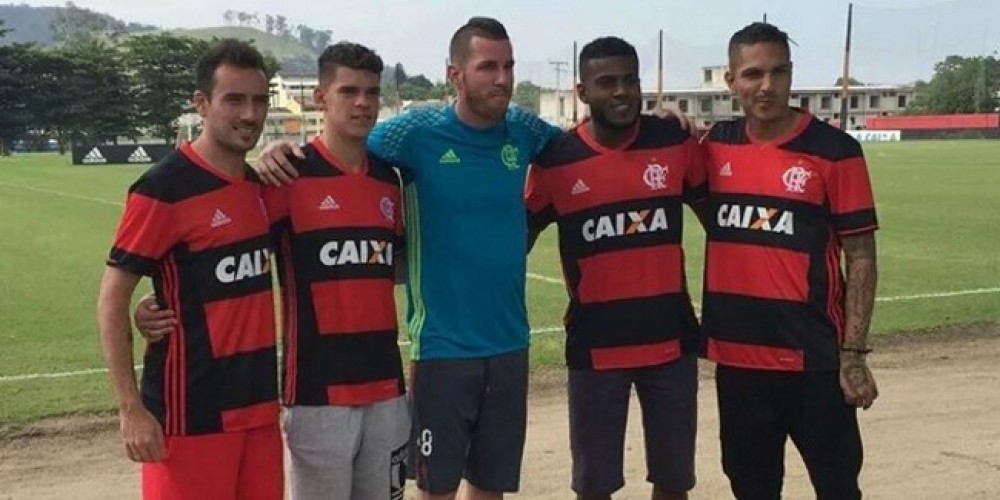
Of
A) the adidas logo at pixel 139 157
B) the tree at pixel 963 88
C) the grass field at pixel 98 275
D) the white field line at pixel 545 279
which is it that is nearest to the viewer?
the grass field at pixel 98 275

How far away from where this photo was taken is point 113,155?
190 feet

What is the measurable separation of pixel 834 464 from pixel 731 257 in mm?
930

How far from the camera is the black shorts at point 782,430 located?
4.42 meters

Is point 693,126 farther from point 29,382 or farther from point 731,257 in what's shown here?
point 29,382

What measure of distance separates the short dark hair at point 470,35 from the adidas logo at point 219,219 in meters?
1.17

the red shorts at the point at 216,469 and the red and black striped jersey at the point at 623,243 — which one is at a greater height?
the red and black striped jersey at the point at 623,243

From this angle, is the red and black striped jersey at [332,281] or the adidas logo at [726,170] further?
the adidas logo at [726,170]

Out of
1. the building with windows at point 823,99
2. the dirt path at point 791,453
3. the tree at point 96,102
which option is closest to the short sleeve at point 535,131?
the dirt path at point 791,453

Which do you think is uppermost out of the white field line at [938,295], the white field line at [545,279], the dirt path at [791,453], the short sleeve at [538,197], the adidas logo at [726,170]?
the adidas logo at [726,170]

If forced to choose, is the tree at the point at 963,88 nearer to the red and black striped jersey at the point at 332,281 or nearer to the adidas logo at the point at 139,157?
the adidas logo at the point at 139,157

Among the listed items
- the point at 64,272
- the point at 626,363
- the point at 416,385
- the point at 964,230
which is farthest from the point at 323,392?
the point at 964,230

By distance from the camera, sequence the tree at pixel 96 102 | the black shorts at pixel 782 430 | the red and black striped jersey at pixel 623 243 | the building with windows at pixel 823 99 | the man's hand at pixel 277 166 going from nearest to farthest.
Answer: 1. the man's hand at pixel 277 166
2. the black shorts at pixel 782 430
3. the red and black striped jersey at pixel 623 243
4. the tree at pixel 96 102
5. the building with windows at pixel 823 99

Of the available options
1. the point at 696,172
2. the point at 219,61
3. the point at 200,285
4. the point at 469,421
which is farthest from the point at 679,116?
the point at 200,285

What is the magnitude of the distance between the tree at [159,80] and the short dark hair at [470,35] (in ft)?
262
